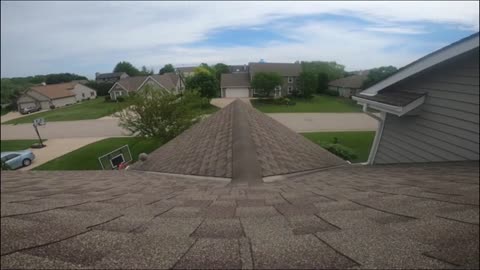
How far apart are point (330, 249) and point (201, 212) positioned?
3.32 ft

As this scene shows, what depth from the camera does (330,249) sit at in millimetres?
1204

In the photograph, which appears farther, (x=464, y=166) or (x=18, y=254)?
(x=464, y=166)

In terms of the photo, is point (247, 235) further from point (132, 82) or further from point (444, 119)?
point (132, 82)

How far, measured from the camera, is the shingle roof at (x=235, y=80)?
45750 mm

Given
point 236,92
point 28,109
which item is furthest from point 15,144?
point 236,92

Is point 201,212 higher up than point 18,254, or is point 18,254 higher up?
point 18,254

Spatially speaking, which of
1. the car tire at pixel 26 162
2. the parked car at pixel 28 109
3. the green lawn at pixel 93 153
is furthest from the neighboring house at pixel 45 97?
the green lawn at pixel 93 153

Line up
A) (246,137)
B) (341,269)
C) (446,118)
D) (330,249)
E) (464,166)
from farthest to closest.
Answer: (246,137), (446,118), (464,166), (330,249), (341,269)

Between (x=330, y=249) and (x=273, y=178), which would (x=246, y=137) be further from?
(x=330, y=249)

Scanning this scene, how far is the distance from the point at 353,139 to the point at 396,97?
45.4 feet

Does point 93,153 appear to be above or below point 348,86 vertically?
below

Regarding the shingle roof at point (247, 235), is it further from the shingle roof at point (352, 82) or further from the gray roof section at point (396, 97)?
the shingle roof at point (352, 82)

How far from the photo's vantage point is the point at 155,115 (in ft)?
50.9

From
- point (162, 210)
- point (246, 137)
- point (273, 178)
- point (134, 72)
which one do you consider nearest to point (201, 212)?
point (162, 210)
